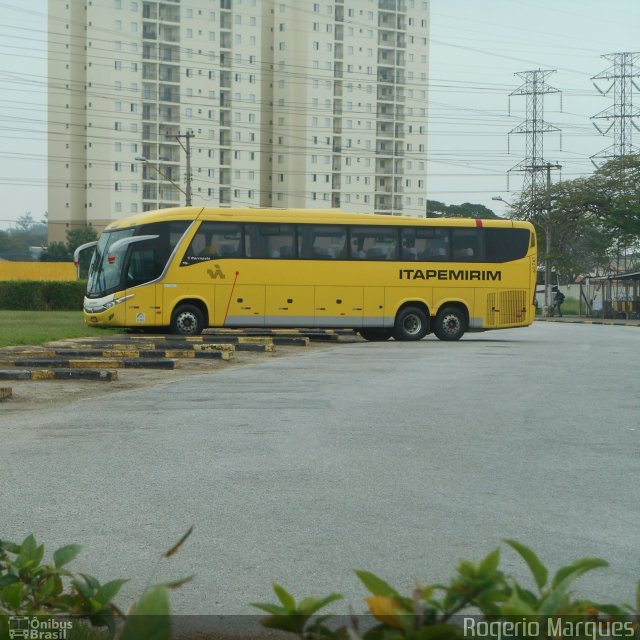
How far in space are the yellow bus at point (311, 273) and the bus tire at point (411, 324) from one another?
1.2 inches

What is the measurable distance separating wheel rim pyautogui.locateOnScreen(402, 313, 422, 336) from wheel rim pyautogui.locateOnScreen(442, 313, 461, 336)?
70 centimetres

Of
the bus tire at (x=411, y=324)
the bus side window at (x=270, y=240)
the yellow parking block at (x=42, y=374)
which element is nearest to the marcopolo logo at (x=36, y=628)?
the yellow parking block at (x=42, y=374)

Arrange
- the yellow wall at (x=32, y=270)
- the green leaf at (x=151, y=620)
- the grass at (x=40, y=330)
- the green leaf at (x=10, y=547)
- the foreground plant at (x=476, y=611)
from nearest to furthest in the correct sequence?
the green leaf at (x=151, y=620) < the foreground plant at (x=476, y=611) < the green leaf at (x=10, y=547) < the grass at (x=40, y=330) < the yellow wall at (x=32, y=270)

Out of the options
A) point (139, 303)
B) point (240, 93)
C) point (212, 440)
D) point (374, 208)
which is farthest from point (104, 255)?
point (374, 208)

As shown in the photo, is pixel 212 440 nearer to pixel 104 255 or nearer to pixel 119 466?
pixel 119 466

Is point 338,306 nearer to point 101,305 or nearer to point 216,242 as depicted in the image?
point 216,242

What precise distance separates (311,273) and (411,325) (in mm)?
3178

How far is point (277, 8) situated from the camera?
118125 millimetres

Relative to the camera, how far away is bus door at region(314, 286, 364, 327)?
29125 mm

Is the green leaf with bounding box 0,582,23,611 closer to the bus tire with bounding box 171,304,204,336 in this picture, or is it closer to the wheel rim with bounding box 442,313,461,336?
the bus tire with bounding box 171,304,204,336

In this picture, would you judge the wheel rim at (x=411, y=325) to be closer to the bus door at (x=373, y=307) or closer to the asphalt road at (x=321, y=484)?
the bus door at (x=373, y=307)

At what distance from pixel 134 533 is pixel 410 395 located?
808 cm

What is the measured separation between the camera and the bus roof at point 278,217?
28.4 m

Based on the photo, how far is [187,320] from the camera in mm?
28266
